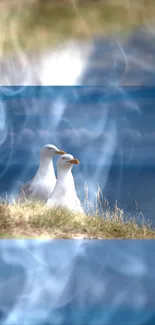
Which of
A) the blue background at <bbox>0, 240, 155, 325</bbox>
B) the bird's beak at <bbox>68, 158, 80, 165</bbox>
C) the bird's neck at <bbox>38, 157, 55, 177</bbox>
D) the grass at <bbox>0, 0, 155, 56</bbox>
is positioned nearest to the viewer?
the blue background at <bbox>0, 240, 155, 325</bbox>

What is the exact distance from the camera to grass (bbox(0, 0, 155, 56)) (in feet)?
14.0

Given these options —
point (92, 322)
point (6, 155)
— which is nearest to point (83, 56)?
point (6, 155)

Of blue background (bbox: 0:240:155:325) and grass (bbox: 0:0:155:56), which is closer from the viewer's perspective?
blue background (bbox: 0:240:155:325)

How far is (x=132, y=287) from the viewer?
3291mm

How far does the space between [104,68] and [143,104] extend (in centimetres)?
40

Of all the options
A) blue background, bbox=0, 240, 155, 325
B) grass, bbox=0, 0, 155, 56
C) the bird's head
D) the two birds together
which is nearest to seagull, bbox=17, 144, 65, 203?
the two birds together

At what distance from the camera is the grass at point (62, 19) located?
4.27 m

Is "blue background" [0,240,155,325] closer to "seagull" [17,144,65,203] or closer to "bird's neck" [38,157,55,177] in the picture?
"seagull" [17,144,65,203]

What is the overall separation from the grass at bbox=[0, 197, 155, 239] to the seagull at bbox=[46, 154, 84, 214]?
0.07m

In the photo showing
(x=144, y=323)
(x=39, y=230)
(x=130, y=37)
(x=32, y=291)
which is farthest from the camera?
(x=130, y=37)

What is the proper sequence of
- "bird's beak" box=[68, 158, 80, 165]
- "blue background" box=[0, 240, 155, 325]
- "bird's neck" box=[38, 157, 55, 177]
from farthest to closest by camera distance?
"bird's neck" box=[38, 157, 55, 177] < "bird's beak" box=[68, 158, 80, 165] < "blue background" box=[0, 240, 155, 325]

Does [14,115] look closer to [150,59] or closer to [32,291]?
[150,59]

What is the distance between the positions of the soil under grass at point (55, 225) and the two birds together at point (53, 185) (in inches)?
3.9

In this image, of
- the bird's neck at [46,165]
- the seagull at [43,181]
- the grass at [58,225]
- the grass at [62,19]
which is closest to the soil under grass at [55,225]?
the grass at [58,225]
